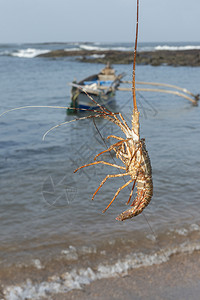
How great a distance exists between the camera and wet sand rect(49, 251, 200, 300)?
177 inches

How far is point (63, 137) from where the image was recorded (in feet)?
43.7

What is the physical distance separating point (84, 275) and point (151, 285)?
1.00 meters

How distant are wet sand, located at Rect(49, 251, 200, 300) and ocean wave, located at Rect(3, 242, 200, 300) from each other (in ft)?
0.37

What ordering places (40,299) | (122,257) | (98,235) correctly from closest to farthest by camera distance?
(40,299)
(122,257)
(98,235)

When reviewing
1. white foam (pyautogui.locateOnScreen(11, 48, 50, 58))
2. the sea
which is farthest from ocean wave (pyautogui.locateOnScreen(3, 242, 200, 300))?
white foam (pyautogui.locateOnScreen(11, 48, 50, 58))

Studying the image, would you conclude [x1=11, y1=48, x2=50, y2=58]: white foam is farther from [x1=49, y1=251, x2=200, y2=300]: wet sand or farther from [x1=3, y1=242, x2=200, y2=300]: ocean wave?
[x1=49, y1=251, x2=200, y2=300]: wet sand

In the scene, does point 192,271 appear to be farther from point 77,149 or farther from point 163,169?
point 77,149

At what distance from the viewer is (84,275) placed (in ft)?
16.2

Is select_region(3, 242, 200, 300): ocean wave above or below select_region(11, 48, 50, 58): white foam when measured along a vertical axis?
below

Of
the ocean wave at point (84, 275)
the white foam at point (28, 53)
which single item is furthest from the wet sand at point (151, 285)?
the white foam at point (28, 53)

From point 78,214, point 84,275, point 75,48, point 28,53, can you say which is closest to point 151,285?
point 84,275

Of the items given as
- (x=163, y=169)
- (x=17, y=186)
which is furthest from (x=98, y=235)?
(x=163, y=169)

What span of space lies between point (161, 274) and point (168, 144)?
7.50m

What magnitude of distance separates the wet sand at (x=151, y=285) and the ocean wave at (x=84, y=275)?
0.11 meters
